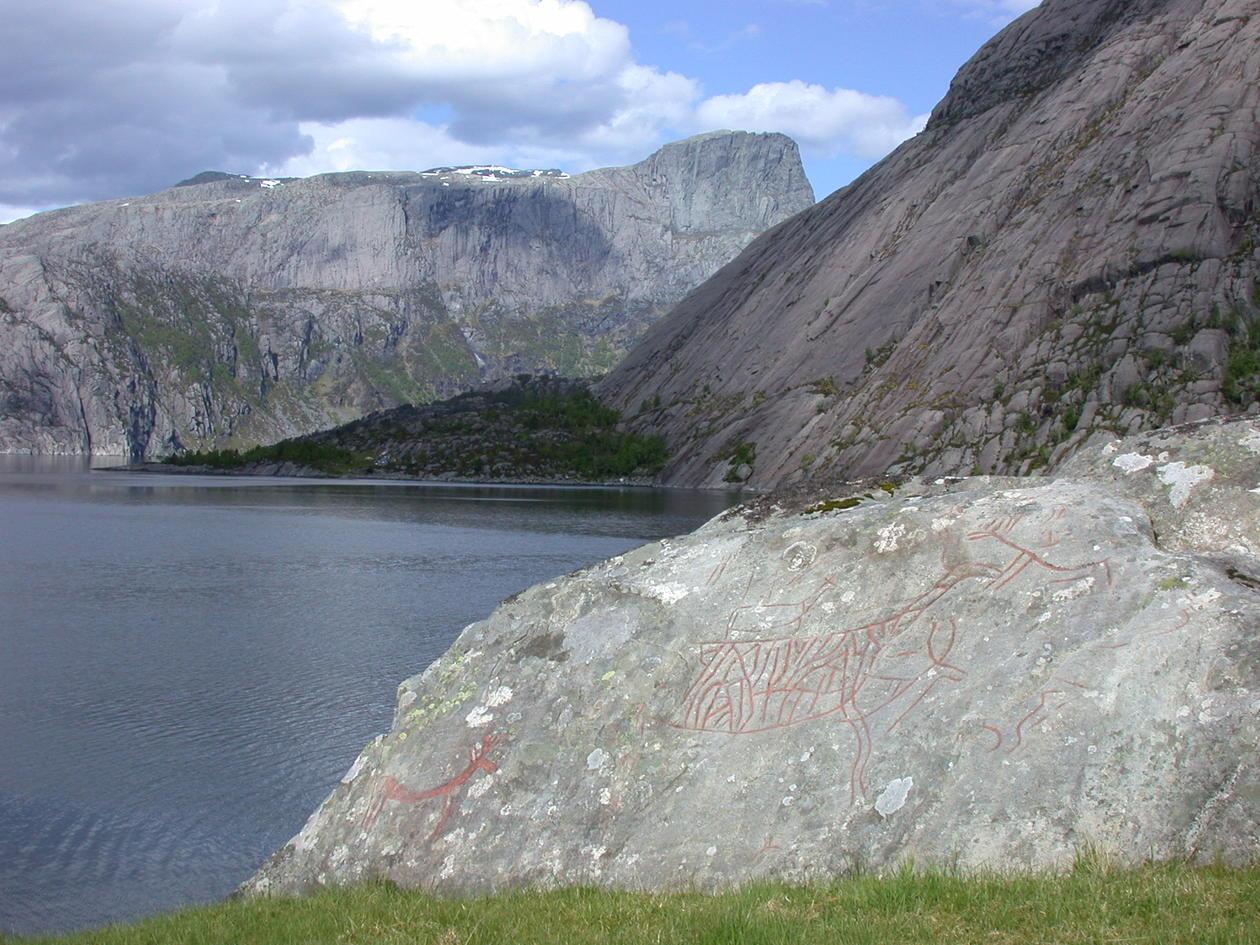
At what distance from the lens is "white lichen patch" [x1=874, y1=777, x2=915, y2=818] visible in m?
10.6

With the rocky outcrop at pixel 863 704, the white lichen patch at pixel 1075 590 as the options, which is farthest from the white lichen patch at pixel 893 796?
the white lichen patch at pixel 1075 590

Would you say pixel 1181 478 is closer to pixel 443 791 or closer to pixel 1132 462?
pixel 1132 462

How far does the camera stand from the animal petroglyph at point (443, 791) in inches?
486

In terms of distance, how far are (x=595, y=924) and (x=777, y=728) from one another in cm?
299

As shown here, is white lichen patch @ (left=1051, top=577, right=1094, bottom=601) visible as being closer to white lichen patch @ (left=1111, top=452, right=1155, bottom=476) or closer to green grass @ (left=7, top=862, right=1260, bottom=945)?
white lichen patch @ (left=1111, top=452, right=1155, bottom=476)

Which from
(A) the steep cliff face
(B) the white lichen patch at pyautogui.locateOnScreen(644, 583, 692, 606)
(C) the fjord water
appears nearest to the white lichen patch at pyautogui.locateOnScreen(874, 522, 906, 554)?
(B) the white lichen patch at pyautogui.locateOnScreen(644, 583, 692, 606)

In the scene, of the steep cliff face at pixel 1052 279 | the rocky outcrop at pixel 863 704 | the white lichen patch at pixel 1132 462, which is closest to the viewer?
the rocky outcrop at pixel 863 704

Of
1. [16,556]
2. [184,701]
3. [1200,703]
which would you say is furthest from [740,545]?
[16,556]

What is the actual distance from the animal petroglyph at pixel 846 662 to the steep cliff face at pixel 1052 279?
115034 millimetres

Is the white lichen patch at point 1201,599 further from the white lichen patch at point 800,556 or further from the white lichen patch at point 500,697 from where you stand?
the white lichen patch at point 500,697

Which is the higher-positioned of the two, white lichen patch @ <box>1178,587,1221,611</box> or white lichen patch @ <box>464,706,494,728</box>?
white lichen patch @ <box>1178,587,1221,611</box>

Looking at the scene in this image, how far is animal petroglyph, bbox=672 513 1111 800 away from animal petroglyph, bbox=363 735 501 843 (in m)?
2.14

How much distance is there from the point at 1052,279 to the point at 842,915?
148372 millimetres

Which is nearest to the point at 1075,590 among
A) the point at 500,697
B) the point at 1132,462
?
the point at 1132,462
